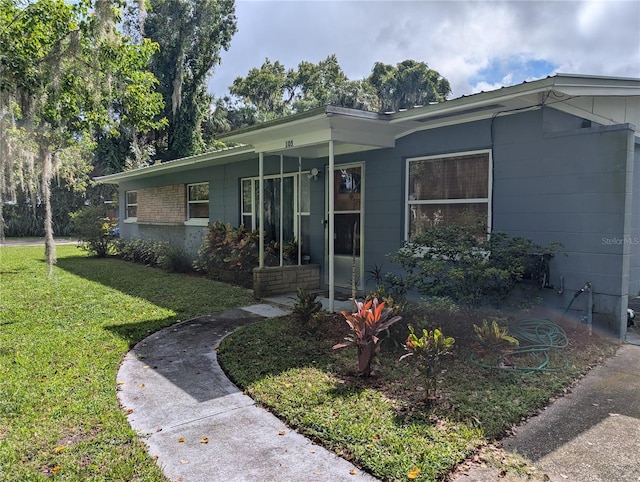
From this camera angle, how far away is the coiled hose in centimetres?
445

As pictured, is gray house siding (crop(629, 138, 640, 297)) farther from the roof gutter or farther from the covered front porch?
the roof gutter

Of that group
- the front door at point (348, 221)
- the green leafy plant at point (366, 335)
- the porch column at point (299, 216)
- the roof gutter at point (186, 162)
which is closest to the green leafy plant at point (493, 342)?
the green leafy plant at point (366, 335)

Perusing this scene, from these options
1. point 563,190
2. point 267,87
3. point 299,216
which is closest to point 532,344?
point 563,190

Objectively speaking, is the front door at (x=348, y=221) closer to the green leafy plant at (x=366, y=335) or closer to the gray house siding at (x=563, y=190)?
the gray house siding at (x=563, y=190)

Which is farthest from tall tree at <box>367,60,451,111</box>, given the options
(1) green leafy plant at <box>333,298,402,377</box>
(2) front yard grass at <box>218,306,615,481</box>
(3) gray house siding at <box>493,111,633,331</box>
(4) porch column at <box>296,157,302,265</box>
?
(1) green leafy plant at <box>333,298,402,377</box>

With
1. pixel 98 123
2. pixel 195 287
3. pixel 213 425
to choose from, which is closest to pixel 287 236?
pixel 195 287

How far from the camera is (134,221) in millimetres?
17125

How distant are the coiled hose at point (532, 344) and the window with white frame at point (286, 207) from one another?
4.90m

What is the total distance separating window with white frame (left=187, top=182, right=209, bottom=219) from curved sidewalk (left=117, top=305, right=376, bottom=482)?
27.1 ft

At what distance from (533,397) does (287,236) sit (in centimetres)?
686

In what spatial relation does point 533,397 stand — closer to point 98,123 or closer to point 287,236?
point 287,236

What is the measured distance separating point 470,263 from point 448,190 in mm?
1865

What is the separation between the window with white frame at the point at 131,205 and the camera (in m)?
17.6

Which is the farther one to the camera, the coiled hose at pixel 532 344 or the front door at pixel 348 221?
the front door at pixel 348 221
